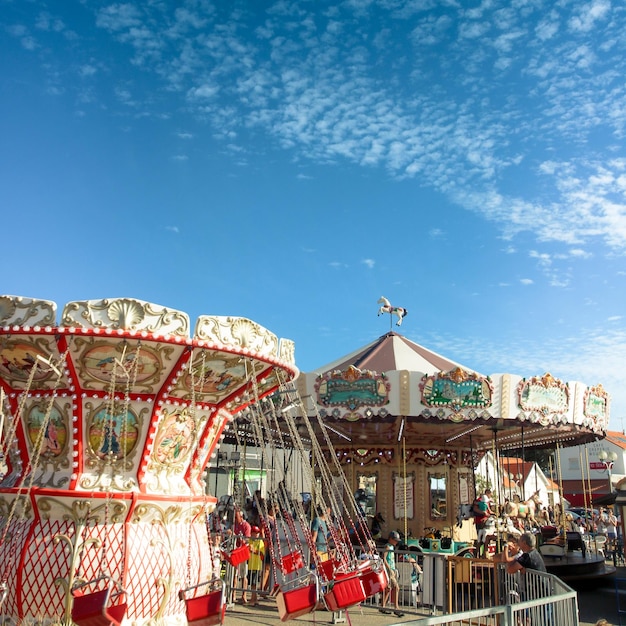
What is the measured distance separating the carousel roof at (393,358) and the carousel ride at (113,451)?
6.26 m

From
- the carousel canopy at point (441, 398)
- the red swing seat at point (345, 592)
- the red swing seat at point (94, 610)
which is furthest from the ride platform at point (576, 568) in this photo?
the red swing seat at point (94, 610)

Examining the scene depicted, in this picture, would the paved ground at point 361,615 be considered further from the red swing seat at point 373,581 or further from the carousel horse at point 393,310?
the carousel horse at point 393,310

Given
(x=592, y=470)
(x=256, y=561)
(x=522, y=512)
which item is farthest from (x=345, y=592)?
(x=592, y=470)

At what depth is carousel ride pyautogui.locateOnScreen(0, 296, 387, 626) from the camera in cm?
567

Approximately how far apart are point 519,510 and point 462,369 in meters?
8.20

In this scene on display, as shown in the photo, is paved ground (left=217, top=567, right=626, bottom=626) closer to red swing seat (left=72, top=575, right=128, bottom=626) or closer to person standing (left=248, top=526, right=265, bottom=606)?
person standing (left=248, top=526, right=265, bottom=606)

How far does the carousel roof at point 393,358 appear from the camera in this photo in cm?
1292

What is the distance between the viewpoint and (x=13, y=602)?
5926mm

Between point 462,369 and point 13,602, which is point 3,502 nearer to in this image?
point 13,602

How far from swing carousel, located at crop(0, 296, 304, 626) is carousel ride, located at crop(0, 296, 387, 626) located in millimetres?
12

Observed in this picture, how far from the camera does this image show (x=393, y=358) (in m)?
13.2

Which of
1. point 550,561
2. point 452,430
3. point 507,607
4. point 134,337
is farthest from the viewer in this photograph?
point 452,430

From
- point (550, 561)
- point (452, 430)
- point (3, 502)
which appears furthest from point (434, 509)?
point (3, 502)

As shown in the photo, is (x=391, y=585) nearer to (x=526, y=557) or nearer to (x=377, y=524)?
(x=526, y=557)
